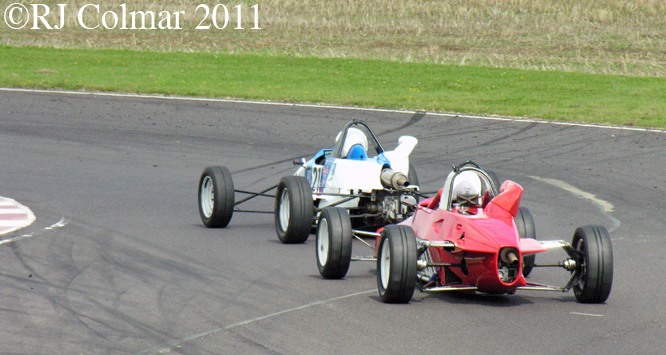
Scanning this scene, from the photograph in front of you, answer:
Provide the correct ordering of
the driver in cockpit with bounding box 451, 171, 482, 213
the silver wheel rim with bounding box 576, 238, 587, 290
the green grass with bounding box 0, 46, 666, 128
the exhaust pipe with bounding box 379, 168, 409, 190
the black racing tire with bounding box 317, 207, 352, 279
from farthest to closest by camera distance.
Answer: the green grass with bounding box 0, 46, 666, 128
the exhaust pipe with bounding box 379, 168, 409, 190
the black racing tire with bounding box 317, 207, 352, 279
the driver in cockpit with bounding box 451, 171, 482, 213
the silver wheel rim with bounding box 576, 238, 587, 290

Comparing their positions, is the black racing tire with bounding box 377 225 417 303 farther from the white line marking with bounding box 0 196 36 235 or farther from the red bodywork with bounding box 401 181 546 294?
the white line marking with bounding box 0 196 36 235

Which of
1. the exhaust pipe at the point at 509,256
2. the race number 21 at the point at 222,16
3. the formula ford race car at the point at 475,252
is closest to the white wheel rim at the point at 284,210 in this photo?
the formula ford race car at the point at 475,252

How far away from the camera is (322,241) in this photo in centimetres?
821

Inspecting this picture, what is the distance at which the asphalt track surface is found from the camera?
6.28 m

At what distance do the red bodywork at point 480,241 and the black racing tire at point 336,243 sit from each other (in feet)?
2.38

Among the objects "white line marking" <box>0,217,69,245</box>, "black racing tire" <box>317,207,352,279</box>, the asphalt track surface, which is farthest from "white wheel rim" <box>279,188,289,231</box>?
"white line marking" <box>0,217,69,245</box>

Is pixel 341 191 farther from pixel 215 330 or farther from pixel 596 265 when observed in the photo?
pixel 215 330

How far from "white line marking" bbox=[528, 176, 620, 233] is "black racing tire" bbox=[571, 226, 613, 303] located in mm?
3896

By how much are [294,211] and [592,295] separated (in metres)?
3.42

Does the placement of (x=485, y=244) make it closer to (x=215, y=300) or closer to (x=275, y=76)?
(x=215, y=300)

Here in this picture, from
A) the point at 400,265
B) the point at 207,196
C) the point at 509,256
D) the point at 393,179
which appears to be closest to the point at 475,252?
the point at 509,256

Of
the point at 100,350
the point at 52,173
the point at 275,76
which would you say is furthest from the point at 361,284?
the point at 275,76

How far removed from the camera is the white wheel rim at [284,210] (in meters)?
9.91

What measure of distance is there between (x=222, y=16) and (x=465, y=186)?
37.0 m
